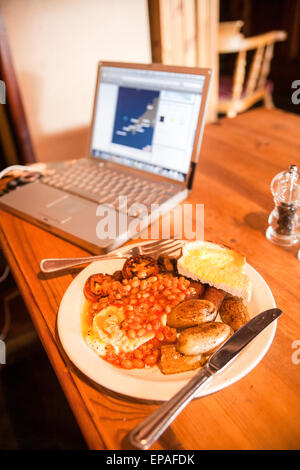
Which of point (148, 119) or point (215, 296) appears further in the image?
point (148, 119)

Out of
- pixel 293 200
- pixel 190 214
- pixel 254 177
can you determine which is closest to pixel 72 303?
pixel 190 214

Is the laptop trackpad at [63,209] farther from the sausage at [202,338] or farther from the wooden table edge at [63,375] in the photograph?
the sausage at [202,338]

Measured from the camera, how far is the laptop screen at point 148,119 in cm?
89

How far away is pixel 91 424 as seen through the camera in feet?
1.50

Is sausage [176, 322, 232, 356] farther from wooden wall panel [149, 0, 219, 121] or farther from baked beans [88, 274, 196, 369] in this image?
wooden wall panel [149, 0, 219, 121]

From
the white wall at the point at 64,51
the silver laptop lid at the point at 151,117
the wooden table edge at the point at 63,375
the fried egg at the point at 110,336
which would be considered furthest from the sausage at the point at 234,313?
the white wall at the point at 64,51

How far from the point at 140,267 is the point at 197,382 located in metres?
0.25

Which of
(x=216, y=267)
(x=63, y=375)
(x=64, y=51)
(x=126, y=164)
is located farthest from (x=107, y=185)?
(x=64, y=51)

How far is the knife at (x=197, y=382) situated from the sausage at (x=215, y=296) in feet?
0.20

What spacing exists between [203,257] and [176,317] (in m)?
0.15

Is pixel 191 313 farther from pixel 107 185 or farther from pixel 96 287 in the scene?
pixel 107 185

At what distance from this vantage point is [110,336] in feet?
1.77

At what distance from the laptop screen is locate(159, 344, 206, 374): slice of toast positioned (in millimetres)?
534

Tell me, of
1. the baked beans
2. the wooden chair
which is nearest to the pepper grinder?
the baked beans
